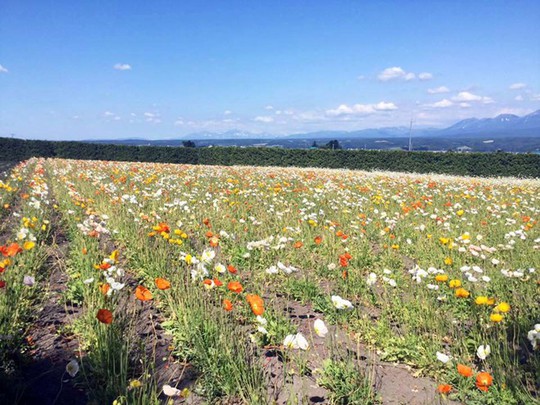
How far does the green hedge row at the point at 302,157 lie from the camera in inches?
1006

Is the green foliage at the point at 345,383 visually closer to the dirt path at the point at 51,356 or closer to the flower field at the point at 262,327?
the flower field at the point at 262,327

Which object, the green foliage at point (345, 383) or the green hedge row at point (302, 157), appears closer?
the green foliage at point (345, 383)

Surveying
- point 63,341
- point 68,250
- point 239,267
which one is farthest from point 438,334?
point 68,250

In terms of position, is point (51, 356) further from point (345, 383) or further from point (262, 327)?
point (345, 383)

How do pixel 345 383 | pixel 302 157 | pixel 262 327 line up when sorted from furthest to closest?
pixel 302 157 < pixel 262 327 < pixel 345 383

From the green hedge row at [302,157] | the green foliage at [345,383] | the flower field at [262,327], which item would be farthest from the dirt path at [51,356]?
the green hedge row at [302,157]

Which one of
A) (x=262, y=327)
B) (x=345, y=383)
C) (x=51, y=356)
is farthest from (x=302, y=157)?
(x=345, y=383)

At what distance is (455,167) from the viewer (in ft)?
86.6

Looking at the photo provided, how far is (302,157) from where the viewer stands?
31.3 meters

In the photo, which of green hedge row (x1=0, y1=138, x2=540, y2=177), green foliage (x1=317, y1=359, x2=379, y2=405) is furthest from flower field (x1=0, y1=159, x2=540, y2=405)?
green hedge row (x1=0, y1=138, x2=540, y2=177)

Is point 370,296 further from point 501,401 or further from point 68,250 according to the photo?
point 68,250

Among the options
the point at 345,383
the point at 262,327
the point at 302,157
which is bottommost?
the point at 345,383

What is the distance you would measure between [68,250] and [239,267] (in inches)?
98.5

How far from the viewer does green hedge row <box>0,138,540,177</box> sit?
2555 centimetres
